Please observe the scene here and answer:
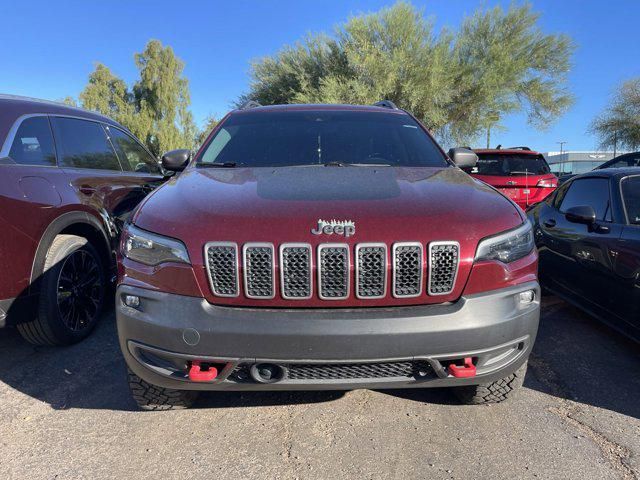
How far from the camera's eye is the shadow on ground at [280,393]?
2.78 metres

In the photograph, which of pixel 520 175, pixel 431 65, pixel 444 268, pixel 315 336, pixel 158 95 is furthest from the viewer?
pixel 158 95

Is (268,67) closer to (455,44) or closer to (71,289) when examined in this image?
(455,44)

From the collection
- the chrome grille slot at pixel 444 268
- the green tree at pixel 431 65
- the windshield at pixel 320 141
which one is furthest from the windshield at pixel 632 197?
the green tree at pixel 431 65

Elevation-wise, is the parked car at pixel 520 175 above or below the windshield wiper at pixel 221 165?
below

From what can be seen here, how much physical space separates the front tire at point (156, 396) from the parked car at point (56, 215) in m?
1.11

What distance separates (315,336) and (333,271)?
Answer: 30 cm

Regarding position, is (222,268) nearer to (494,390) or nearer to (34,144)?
(494,390)

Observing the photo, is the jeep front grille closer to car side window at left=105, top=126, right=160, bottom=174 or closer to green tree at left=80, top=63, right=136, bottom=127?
car side window at left=105, top=126, right=160, bottom=174

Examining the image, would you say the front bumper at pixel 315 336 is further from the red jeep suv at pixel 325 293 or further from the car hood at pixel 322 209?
the car hood at pixel 322 209

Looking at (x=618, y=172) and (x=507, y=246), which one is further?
(x=618, y=172)

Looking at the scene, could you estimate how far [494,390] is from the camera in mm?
2582

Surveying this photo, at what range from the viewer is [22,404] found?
2762 millimetres

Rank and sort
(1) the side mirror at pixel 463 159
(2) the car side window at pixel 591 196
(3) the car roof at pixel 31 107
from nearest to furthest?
(3) the car roof at pixel 31 107 → (1) the side mirror at pixel 463 159 → (2) the car side window at pixel 591 196

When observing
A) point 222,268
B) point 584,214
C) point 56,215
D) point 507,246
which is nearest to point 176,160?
point 56,215
